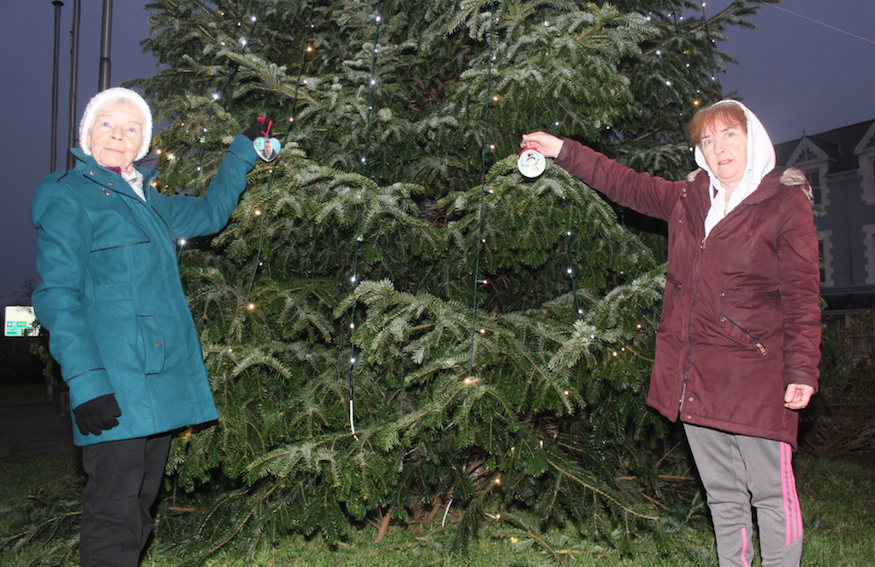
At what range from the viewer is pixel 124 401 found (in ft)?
6.57

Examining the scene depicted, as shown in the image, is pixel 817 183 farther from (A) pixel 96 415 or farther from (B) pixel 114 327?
(A) pixel 96 415

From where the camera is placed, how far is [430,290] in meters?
3.74

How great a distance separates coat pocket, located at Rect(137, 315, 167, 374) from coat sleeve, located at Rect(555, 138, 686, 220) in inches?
73.4

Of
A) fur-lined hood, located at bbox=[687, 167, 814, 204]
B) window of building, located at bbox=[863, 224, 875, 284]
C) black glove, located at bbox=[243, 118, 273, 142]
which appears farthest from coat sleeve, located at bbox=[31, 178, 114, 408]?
window of building, located at bbox=[863, 224, 875, 284]

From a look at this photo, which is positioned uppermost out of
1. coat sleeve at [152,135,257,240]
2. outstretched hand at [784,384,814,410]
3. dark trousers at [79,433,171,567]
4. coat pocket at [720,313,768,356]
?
coat sleeve at [152,135,257,240]

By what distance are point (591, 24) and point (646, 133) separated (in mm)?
1721

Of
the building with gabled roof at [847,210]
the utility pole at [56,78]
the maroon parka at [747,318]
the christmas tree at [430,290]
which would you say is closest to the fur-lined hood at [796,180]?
the maroon parka at [747,318]

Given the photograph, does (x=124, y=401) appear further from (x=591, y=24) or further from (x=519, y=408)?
(x=591, y=24)

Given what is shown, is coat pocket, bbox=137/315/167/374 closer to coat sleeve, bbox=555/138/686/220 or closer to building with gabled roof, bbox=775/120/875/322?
coat sleeve, bbox=555/138/686/220

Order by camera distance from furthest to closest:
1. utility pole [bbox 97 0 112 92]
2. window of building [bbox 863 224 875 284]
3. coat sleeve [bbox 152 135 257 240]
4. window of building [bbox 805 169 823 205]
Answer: window of building [bbox 805 169 823 205], window of building [bbox 863 224 875 284], utility pole [bbox 97 0 112 92], coat sleeve [bbox 152 135 257 240]

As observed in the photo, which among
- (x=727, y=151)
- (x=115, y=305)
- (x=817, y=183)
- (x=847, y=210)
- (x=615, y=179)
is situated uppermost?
(x=817, y=183)

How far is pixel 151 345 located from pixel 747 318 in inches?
86.4

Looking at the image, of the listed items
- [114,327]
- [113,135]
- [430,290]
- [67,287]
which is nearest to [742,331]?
[430,290]

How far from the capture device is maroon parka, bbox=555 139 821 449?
209 cm
